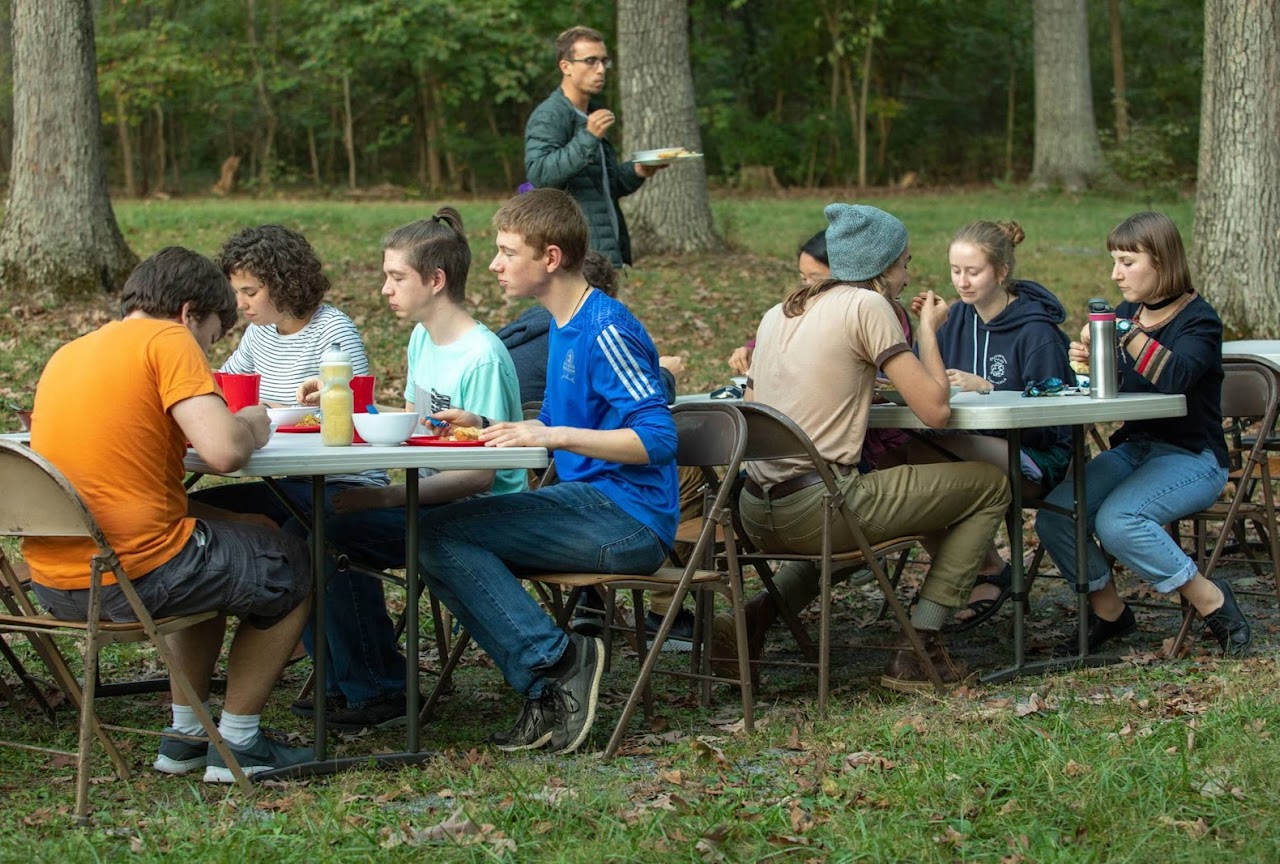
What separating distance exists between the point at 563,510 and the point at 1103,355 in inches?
71.7

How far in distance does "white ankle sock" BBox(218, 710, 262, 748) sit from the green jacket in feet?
12.8

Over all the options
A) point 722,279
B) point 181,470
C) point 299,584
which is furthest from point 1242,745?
point 722,279

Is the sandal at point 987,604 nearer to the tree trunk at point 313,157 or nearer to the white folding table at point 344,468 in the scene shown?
the white folding table at point 344,468

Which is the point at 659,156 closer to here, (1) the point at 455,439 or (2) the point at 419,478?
(2) the point at 419,478

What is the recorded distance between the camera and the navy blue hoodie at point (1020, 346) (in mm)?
5469

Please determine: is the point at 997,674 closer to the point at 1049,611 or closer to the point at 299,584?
the point at 1049,611

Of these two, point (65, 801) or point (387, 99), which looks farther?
point (387, 99)

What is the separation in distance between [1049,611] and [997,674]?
4.72 ft

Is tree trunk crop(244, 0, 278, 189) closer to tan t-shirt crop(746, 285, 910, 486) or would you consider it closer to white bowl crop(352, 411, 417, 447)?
tan t-shirt crop(746, 285, 910, 486)

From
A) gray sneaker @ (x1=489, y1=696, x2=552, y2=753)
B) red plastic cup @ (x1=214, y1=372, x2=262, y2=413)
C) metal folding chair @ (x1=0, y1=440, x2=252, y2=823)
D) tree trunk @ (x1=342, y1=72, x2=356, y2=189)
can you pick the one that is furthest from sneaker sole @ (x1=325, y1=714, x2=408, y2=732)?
tree trunk @ (x1=342, y1=72, x2=356, y2=189)

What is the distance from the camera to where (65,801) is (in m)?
3.87

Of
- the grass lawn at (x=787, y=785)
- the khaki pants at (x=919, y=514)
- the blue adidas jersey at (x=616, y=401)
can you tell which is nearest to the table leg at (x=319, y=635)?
the grass lawn at (x=787, y=785)

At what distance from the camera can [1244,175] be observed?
10609mm

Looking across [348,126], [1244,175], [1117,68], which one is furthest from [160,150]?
[1244,175]
